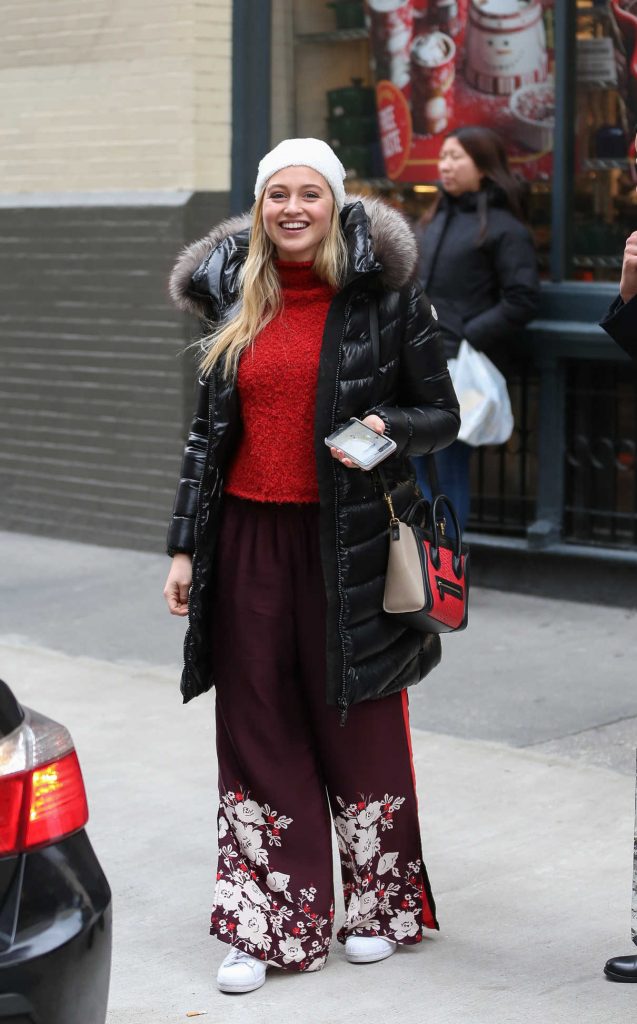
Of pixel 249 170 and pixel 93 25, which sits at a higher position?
pixel 93 25

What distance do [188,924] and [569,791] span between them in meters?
1.51

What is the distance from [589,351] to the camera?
8.10 meters

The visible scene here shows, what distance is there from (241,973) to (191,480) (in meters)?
1.20

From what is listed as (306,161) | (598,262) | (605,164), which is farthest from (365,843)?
(605,164)

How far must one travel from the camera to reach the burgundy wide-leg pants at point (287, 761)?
4.27m

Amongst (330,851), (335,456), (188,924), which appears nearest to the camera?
(335,456)

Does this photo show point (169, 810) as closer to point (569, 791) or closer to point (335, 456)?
point (569, 791)

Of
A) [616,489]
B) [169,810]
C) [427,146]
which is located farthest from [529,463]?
[169,810]

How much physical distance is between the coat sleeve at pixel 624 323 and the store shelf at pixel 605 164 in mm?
4195

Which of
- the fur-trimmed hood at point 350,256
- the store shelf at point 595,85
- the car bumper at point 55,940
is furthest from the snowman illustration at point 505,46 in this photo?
the car bumper at point 55,940

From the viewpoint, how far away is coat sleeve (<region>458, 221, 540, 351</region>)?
7.96 m

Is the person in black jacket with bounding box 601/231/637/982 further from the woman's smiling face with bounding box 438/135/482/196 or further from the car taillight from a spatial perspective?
the woman's smiling face with bounding box 438/135/482/196

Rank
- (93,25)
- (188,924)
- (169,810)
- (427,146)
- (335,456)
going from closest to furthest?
1. (335,456)
2. (188,924)
3. (169,810)
4. (427,146)
5. (93,25)

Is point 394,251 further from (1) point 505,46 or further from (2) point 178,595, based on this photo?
(1) point 505,46
